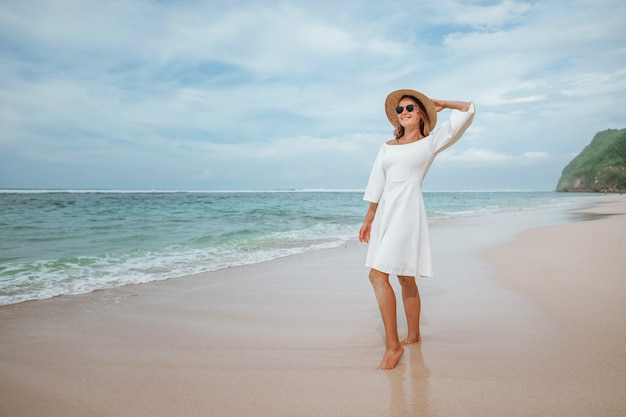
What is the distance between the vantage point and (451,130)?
2691 millimetres

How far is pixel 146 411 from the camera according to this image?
224cm

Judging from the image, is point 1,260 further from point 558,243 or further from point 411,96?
point 558,243

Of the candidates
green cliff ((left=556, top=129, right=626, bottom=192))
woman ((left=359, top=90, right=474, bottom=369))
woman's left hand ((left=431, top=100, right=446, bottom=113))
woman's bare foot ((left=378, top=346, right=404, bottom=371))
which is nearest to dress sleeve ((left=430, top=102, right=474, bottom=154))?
woman ((left=359, top=90, right=474, bottom=369))

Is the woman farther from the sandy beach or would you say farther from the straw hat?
the sandy beach

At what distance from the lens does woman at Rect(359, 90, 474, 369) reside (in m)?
2.85

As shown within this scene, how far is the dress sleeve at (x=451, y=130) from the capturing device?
2648mm

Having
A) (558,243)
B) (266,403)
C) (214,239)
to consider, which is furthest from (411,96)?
(214,239)

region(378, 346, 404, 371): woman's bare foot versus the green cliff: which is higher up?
the green cliff

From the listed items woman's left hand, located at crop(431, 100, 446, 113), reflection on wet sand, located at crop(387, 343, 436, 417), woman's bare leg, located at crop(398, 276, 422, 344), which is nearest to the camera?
reflection on wet sand, located at crop(387, 343, 436, 417)

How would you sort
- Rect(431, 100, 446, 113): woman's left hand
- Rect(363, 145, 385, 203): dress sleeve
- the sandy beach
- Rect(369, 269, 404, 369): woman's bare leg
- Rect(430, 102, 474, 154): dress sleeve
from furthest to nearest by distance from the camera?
Rect(363, 145, 385, 203): dress sleeve, Rect(431, 100, 446, 113): woman's left hand, Rect(369, 269, 404, 369): woman's bare leg, Rect(430, 102, 474, 154): dress sleeve, the sandy beach

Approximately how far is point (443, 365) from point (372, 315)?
1.35 meters

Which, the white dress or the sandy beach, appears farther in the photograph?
the white dress

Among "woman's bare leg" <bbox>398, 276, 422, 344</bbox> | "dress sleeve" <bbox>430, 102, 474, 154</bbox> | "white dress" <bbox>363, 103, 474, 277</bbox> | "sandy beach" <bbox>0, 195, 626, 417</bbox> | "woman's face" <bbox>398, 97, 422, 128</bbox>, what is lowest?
"sandy beach" <bbox>0, 195, 626, 417</bbox>

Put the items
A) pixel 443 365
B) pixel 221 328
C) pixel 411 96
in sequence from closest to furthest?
pixel 443 365
pixel 411 96
pixel 221 328
